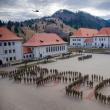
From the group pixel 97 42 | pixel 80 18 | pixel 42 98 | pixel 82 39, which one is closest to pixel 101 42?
pixel 97 42

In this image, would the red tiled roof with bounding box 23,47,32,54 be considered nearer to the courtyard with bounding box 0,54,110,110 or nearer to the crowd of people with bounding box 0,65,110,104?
the crowd of people with bounding box 0,65,110,104

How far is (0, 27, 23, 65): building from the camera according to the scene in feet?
125

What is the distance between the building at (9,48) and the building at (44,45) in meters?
3.48

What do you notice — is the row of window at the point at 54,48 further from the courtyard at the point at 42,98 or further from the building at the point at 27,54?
the courtyard at the point at 42,98

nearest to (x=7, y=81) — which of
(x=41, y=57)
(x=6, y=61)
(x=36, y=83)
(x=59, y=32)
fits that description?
(x=36, y=83)

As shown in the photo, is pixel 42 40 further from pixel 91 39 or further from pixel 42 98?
pixel 42 98

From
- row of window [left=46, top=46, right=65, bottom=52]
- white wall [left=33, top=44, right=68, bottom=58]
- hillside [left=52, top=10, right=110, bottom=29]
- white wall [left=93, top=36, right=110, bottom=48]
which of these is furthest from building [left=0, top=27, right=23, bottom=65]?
hillside [left=52, top=10, right=110, bottom=29]

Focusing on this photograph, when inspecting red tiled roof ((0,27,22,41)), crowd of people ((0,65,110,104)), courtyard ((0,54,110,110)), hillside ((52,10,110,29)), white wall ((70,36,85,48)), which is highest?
hillside ((52,10,110,29))

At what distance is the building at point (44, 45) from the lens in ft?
142

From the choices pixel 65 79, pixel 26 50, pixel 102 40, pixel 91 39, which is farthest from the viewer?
pixel 91 39

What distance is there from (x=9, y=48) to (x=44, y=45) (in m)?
7.92

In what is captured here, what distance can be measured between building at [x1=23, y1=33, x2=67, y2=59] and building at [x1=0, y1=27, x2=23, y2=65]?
348cm

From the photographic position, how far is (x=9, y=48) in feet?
128

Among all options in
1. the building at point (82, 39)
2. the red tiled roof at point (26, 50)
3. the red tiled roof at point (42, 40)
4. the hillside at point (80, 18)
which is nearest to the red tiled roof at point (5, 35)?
the red tiled roof at point (26, 50)
